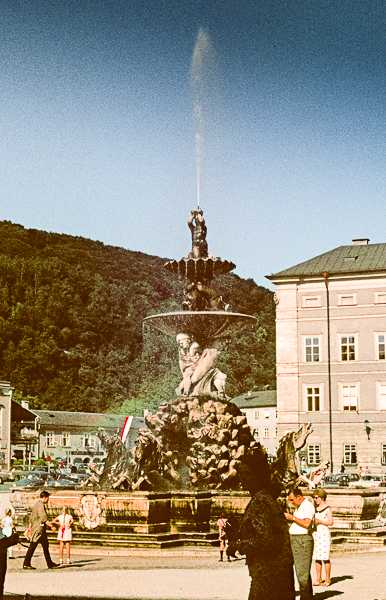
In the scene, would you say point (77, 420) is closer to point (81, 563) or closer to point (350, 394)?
point (350, 394)

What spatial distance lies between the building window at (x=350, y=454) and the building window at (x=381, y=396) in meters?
3.13

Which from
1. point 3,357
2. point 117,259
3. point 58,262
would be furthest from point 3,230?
point 3,357

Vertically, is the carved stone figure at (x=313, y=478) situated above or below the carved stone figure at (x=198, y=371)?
below

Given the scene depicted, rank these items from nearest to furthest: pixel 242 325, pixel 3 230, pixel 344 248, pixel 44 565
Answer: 1. pixel 44 565
2. pixel 242 325
3. pixel 344 248
4. pixel 3 230

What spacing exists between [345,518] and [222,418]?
10.5 feet

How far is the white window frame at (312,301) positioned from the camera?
67.4 meters

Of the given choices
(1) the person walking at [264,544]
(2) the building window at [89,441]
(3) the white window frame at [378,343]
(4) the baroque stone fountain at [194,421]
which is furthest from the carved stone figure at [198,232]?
(2) the building window at [89,441]

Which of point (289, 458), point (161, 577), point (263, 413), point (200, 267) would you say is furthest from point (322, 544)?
point (263, 413)

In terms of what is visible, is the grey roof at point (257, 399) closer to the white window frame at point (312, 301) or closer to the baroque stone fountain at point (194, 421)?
the white window frame at point (312, 301)

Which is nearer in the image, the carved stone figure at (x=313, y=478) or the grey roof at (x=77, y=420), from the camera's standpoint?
the carved stone figure at (x=313, y=478)

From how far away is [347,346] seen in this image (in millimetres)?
66500

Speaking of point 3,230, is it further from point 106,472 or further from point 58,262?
point 106,472

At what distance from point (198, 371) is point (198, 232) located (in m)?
3.47

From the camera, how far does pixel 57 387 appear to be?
401 feet
